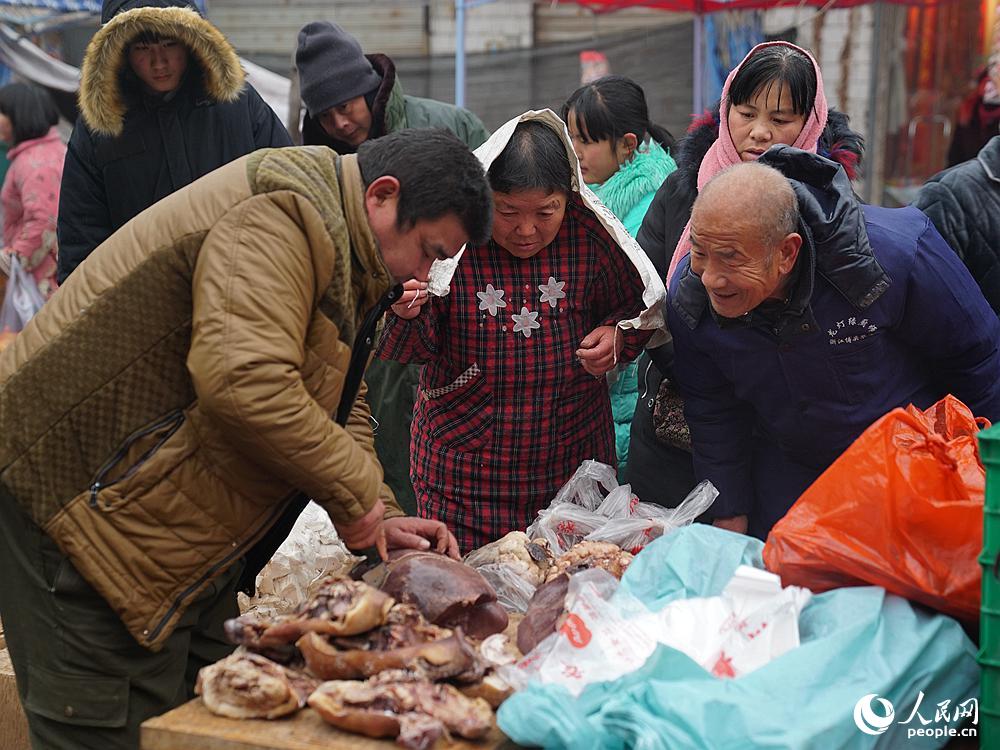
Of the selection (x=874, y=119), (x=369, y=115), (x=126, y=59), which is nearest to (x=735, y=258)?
(x=369, y=115)

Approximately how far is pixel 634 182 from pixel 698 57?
458 cm

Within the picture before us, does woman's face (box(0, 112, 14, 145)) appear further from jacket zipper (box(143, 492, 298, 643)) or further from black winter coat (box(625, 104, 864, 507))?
jacket zipper (box(143, 492, 298, 643))

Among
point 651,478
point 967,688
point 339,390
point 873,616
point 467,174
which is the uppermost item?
point 467,174

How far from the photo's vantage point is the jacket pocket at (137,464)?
2199mm

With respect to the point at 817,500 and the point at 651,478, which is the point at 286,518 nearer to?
the point at 817,500

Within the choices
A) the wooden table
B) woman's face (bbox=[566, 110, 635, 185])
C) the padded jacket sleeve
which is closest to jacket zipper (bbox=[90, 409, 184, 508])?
the padded jacket sleeve

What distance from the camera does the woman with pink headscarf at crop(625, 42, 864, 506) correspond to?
3.26m

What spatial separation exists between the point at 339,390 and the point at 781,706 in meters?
1.05

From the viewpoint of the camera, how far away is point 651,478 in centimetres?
350

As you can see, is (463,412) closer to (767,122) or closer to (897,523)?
(767,122)

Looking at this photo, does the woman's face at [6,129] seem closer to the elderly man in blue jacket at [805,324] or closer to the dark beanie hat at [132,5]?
the dark beanie hat at [132,5]

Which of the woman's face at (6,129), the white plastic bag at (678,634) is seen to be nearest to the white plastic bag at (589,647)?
the white plastic bag at (678,634)

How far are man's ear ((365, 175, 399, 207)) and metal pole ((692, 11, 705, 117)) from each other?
610 cm

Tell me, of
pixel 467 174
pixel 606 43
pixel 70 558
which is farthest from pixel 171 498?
pixel 606 43
